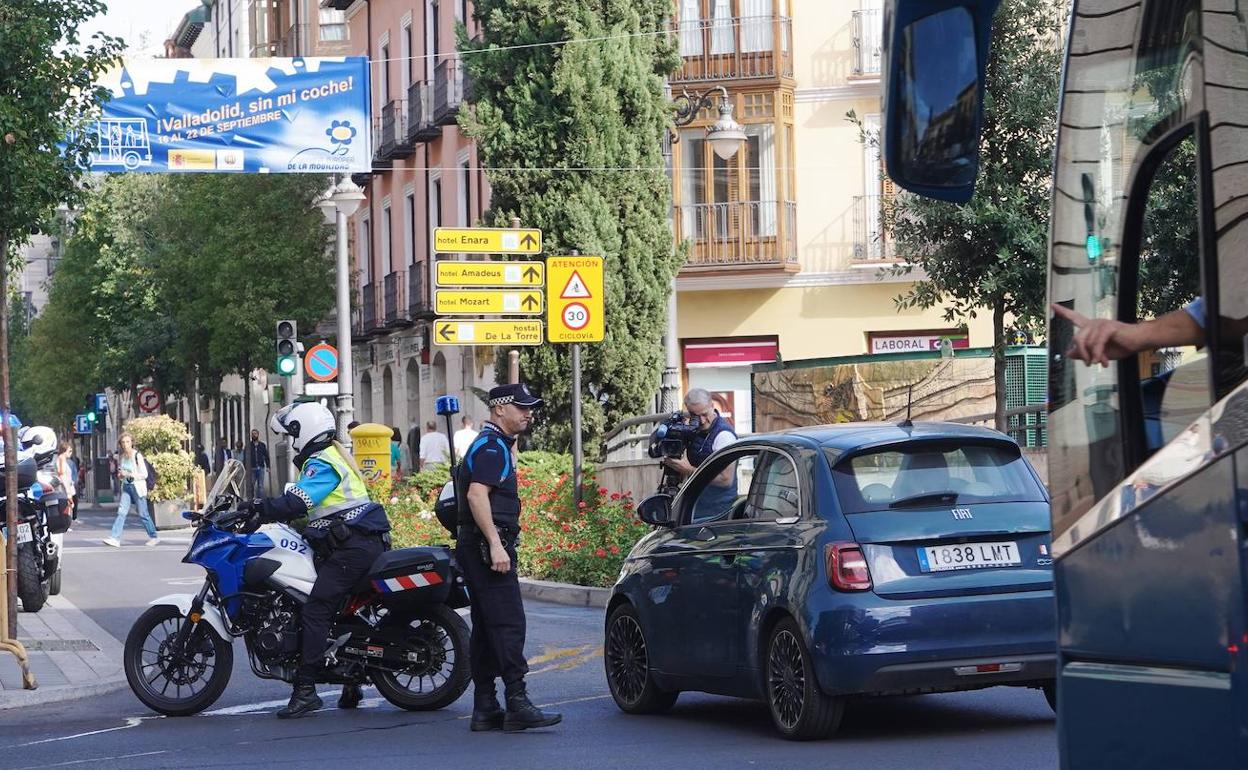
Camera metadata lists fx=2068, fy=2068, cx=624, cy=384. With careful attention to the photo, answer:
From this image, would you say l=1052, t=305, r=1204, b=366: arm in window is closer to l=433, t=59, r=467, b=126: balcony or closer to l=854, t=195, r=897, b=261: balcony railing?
l=854, t=195, r=897, b=261: balcony railing

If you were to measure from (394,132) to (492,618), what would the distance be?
38.7 m

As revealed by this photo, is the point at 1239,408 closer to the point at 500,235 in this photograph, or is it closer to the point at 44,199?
the point at 44,199

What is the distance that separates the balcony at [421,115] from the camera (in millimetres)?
44906

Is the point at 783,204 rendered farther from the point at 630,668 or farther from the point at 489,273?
the point at 630,668

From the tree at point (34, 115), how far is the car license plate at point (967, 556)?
7.92 meters

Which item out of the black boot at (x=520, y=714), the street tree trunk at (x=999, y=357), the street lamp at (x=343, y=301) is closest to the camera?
the black boot at (x=520, y=714)

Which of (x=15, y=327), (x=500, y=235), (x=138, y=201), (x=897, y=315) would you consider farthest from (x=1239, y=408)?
(x=15, y=327)

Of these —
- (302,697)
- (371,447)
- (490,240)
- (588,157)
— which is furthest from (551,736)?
(588,157)

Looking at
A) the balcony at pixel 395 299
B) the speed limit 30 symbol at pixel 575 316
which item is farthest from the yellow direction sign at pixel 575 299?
the balcony at pixel 395 299

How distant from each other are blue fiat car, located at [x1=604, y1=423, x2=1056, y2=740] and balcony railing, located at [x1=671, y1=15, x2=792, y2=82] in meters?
26.9

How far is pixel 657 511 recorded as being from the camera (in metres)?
10.9

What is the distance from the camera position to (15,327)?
335 ft

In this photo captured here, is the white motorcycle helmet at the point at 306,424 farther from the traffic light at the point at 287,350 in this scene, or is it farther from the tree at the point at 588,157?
the tree at the point at 588,157

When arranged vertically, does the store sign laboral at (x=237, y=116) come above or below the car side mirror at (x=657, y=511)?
above
